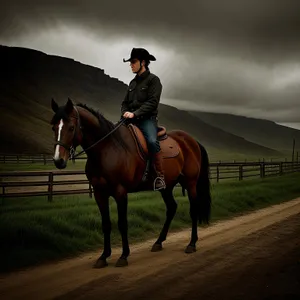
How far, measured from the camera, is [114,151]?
5.98m

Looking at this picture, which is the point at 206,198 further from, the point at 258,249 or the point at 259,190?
the point at 259,190

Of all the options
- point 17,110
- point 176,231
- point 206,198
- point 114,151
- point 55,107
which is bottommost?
point 176,231

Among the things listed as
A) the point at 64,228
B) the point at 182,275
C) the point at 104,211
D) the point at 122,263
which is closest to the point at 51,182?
the point at 64,228

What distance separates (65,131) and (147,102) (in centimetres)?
195

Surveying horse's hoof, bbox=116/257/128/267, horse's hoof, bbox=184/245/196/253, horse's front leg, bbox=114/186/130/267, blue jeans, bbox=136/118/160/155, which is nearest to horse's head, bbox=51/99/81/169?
horse's front leg, bbox=114/186/130/267

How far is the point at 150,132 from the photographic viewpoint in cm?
Result: 658

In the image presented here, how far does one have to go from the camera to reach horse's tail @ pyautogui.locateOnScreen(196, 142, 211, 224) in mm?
8273

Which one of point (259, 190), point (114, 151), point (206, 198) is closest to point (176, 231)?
point (206, 198)

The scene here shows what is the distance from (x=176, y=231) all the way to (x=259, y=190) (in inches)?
340

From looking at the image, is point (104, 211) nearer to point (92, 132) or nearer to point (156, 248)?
point (92, 132)

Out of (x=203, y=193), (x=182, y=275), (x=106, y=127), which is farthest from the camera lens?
(x=203, y=193)

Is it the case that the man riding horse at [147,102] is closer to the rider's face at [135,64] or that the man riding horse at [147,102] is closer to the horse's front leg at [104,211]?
the rider's face at [135,64]

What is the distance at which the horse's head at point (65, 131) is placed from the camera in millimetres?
5137

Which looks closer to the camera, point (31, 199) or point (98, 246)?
point (98, 246)
